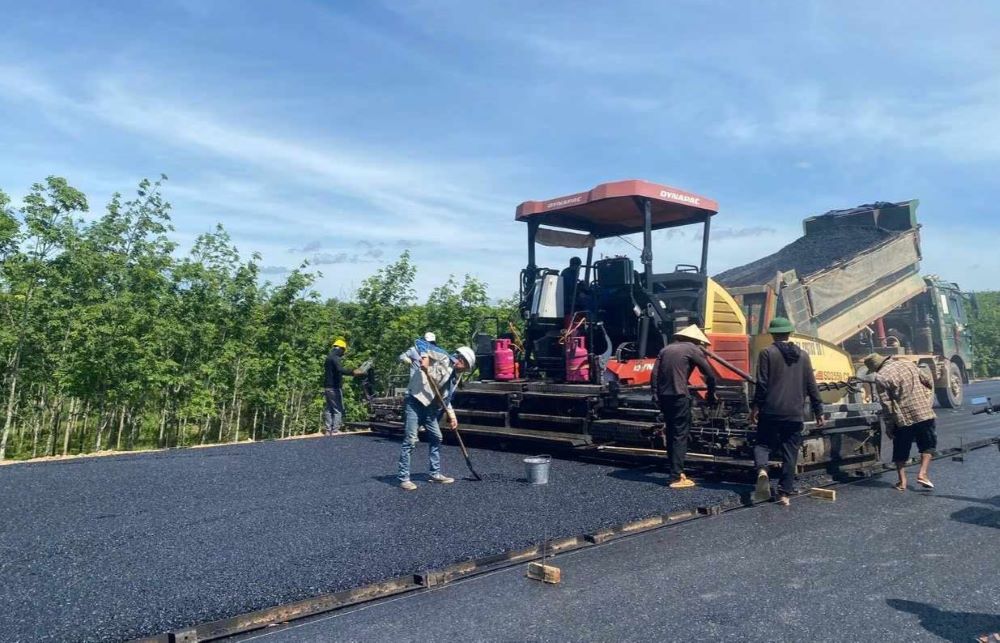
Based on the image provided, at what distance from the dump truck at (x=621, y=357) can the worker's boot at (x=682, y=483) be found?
0.37m

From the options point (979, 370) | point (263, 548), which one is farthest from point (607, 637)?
point (979, 370)

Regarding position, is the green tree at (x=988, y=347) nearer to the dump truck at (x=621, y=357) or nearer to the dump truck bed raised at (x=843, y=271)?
the dump truck bed raised at (x=843, y=271)

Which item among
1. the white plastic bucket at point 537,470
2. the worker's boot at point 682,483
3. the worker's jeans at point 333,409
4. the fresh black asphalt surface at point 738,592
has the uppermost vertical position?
the worker's jeans at point 333,409

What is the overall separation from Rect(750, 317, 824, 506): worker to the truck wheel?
9115mm

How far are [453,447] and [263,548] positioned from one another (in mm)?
4834

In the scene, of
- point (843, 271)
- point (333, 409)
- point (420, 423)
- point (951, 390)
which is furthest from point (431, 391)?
point (951, 390)

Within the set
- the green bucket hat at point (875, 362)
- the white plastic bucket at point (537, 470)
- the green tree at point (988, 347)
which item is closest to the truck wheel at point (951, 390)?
the green bucket hat at point (875, 362)

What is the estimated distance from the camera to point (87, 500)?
5777mm

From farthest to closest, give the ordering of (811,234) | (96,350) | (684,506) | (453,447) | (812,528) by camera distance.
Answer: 1. (811,234)
2. (96,350)
3. (453,447)
4. (684,506)
5. (812,528)

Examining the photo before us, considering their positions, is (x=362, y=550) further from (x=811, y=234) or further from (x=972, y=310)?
(x=972, y=310)

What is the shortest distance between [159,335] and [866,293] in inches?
443

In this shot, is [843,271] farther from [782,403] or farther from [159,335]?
[159,335]

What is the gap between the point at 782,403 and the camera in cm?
593

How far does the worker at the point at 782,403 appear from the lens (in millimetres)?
5910
